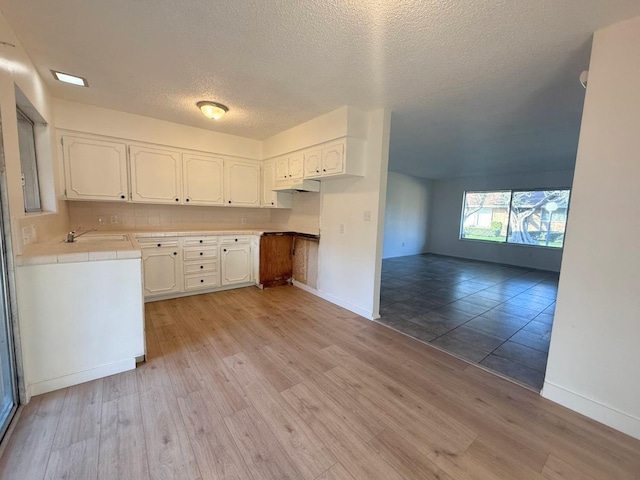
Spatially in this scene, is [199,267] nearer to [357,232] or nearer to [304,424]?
[357,232]

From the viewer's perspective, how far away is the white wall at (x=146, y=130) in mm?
3146

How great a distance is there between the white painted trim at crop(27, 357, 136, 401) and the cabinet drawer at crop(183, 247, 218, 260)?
6.10ft

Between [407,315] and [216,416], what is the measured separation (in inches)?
98.5

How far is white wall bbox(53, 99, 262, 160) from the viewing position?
10.3ft

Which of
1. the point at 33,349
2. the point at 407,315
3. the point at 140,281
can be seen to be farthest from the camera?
the point at 407,315

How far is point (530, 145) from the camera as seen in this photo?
4.39 metres

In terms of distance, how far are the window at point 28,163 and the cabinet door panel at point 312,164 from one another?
2.79 meters

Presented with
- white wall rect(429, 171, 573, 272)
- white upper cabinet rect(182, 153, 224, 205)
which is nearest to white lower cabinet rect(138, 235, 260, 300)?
white upper cabinet rect(182, 153, 224, 205)

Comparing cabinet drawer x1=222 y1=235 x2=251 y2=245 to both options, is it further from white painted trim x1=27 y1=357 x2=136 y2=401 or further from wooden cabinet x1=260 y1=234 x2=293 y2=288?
white painted trim x1=27 y1=357 x2=136 y2=401

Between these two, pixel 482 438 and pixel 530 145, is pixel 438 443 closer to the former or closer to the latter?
pixel 482 438

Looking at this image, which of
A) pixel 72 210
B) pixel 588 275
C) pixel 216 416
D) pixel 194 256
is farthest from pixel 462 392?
pixel 72 210

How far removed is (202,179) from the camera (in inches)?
162

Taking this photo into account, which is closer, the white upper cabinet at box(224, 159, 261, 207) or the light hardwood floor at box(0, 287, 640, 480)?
the light hardwood floor at box(0, 287, 640, 480)

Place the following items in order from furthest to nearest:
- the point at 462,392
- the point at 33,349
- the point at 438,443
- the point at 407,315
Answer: the point at 407,315 < the point at 462,392 < the point at 33,349 < the point at 438,443
